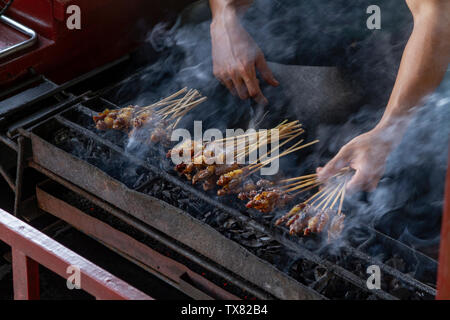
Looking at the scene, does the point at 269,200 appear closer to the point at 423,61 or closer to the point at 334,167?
the point at 334,167

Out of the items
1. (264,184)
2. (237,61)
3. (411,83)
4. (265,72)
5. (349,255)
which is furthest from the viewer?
(265,72)

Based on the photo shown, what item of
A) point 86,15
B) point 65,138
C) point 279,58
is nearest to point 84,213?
point 65,138

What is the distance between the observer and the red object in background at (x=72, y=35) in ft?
16.0

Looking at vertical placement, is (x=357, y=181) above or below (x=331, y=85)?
below

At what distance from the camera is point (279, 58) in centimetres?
521

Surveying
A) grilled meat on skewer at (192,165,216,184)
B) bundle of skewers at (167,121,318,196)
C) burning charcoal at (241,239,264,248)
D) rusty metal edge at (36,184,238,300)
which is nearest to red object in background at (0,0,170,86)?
rusty metal edge at (36,184,238,300)

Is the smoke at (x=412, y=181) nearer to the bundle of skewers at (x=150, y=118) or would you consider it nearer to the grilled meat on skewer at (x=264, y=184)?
the grilled meat on skewer at (x=264, y=184)

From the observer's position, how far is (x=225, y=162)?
3898 millimetres

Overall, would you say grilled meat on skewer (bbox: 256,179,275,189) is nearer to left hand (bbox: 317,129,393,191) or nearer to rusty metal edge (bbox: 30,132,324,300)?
left hand (bbox: 317,129,393,191)

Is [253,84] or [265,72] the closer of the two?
[253,84]

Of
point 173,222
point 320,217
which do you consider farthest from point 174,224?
point 320,217

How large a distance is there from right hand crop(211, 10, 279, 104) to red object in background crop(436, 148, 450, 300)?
9.03 ft

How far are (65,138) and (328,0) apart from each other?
266 cm

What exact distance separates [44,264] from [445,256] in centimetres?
187
